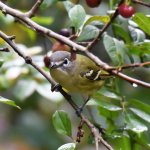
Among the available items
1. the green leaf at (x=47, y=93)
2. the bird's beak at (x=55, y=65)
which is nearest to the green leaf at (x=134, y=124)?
the bird's beak at (x=55, y=65)

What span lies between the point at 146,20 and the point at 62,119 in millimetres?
515

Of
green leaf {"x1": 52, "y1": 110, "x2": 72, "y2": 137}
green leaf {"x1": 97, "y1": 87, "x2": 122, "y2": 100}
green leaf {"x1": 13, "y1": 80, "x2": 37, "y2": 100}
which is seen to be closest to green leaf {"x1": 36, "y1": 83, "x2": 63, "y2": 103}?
green leaf {"x1": 13, "y1": 80, "x2": 37, "y2": 100}

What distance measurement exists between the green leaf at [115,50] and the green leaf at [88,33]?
73mm

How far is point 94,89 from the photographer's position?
2.62m

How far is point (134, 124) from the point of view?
2.10 m

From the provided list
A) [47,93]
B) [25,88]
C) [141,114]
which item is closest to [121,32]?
[141,114]

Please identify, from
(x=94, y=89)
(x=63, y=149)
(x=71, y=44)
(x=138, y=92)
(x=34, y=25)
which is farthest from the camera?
(x=138, y=92)

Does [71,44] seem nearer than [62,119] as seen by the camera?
→ Yes

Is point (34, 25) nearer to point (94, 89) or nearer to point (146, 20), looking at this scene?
point (146, 20)

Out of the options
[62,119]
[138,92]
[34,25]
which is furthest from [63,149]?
[138,92]

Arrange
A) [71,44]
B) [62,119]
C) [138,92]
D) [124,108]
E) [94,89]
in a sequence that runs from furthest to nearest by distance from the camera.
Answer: [138,92] < [94,89] < [124,108] < [62,119] < [71,44]

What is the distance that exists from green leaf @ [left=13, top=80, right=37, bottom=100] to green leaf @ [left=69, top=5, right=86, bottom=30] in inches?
33.1

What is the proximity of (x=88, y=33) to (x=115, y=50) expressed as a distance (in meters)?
0.13

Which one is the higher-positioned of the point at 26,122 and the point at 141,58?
the point at 141,58
